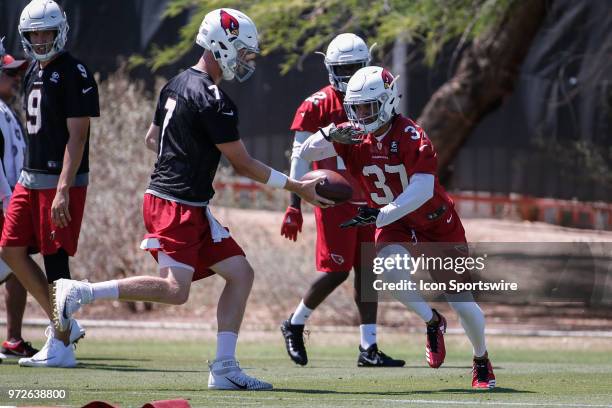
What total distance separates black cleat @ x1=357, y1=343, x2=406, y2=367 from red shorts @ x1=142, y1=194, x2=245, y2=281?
2.37 metres

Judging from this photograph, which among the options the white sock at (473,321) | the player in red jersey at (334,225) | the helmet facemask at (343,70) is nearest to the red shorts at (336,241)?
the player in red jersey at (334,225)

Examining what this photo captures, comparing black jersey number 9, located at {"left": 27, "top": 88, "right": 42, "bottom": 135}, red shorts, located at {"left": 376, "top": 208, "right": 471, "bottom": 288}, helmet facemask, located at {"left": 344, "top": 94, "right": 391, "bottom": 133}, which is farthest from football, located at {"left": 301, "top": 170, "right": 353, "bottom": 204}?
black jersey number 9, located at {"left": 27, "top": 88, "right": 42, "bottom": 135}

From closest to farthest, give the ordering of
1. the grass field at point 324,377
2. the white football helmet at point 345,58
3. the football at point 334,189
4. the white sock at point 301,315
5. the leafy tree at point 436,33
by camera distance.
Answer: the grass field at point 324,377 → the football at point 334,189 → the white football helmet at point 345,58 → the white sock at point 301,315 → the leafy tree at point 436,33

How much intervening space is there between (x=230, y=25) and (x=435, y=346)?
231 centimetres

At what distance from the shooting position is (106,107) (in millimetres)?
14398

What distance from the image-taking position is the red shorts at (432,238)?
7.93 metres

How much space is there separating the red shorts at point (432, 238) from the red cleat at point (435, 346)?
1.26 feet

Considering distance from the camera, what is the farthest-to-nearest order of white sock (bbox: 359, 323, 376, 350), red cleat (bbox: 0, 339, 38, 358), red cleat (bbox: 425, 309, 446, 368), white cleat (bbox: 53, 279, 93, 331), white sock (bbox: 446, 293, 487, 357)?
white sock (bbox: 359, 323, 376, 350), red cleat (bbox: 0, 339, 38, 358), red cleat (bbox: 425, 309, 446, 368), white sock (bbox: 446, 293, 487, 357), white cleat (bbox: 53, 279, 93, 331)

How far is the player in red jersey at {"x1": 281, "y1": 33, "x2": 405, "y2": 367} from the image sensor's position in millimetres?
9414

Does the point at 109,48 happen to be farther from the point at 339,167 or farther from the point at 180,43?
the point at 339,167

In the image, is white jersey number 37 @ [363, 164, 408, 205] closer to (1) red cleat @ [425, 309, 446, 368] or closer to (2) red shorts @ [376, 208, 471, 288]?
(2) red shorts @ [376, 208, 471, 288]

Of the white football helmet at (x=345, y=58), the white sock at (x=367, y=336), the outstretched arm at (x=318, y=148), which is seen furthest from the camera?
the white sock at (x=367, y=336)

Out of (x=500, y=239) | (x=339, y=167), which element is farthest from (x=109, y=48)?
(x=339, y=167)

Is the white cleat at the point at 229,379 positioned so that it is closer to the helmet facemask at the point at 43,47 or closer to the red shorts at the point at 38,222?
the red shorts at the point at 38,222
